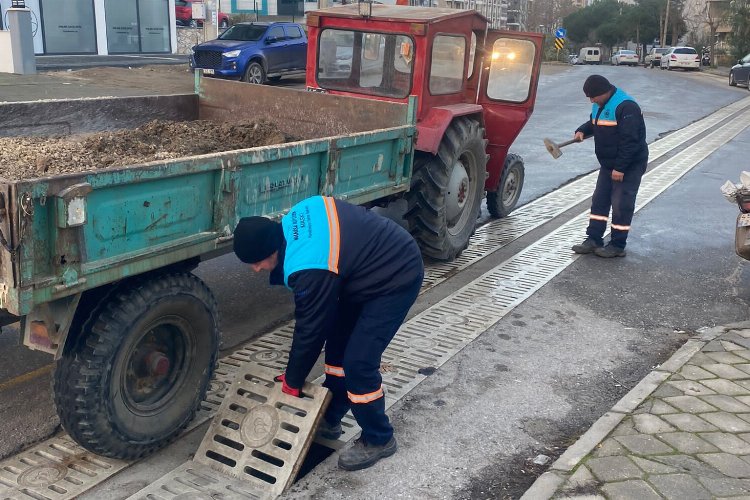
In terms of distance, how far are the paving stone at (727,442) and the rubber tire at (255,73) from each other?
16.6m

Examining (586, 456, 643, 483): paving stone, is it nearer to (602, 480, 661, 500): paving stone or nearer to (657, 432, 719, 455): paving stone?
(602, 480, 661, 500): paving stone

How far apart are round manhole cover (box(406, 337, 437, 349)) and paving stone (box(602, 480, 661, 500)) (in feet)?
6.26

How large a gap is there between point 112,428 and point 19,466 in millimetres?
547

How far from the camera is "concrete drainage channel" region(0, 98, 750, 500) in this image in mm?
3678

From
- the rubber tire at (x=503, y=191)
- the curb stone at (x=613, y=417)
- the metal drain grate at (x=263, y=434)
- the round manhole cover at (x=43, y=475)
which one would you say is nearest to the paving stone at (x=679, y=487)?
the curb stone at (x=613, y=417)

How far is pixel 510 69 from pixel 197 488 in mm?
5625

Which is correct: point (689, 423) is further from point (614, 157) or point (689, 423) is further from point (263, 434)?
point (614, 157)

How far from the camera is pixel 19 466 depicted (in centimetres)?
378

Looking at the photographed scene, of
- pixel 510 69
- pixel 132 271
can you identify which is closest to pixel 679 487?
pixel 132 271

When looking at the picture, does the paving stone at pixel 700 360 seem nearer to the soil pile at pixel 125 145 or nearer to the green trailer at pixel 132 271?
the green trailer at pixel 132 271

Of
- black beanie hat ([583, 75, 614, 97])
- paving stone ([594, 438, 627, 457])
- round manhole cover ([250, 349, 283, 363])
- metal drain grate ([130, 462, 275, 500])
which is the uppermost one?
black beanie hat ([583, 75, 614, 97])

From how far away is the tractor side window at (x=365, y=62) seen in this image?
694cm

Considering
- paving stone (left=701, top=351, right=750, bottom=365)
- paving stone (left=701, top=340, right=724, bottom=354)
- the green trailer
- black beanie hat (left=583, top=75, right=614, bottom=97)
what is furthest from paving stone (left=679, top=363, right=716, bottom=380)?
black beanie hat (left=583, top=75, right=614, bottom=97)

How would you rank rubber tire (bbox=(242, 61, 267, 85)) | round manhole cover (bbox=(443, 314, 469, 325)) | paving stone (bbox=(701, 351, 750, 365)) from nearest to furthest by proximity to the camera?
paving stone (bbox=(701, 351, 750, 365)), round manhole cover (bbox=(443, 314, 469, 325)), rubber tire (bbox=(242, 61, 267, 85))
